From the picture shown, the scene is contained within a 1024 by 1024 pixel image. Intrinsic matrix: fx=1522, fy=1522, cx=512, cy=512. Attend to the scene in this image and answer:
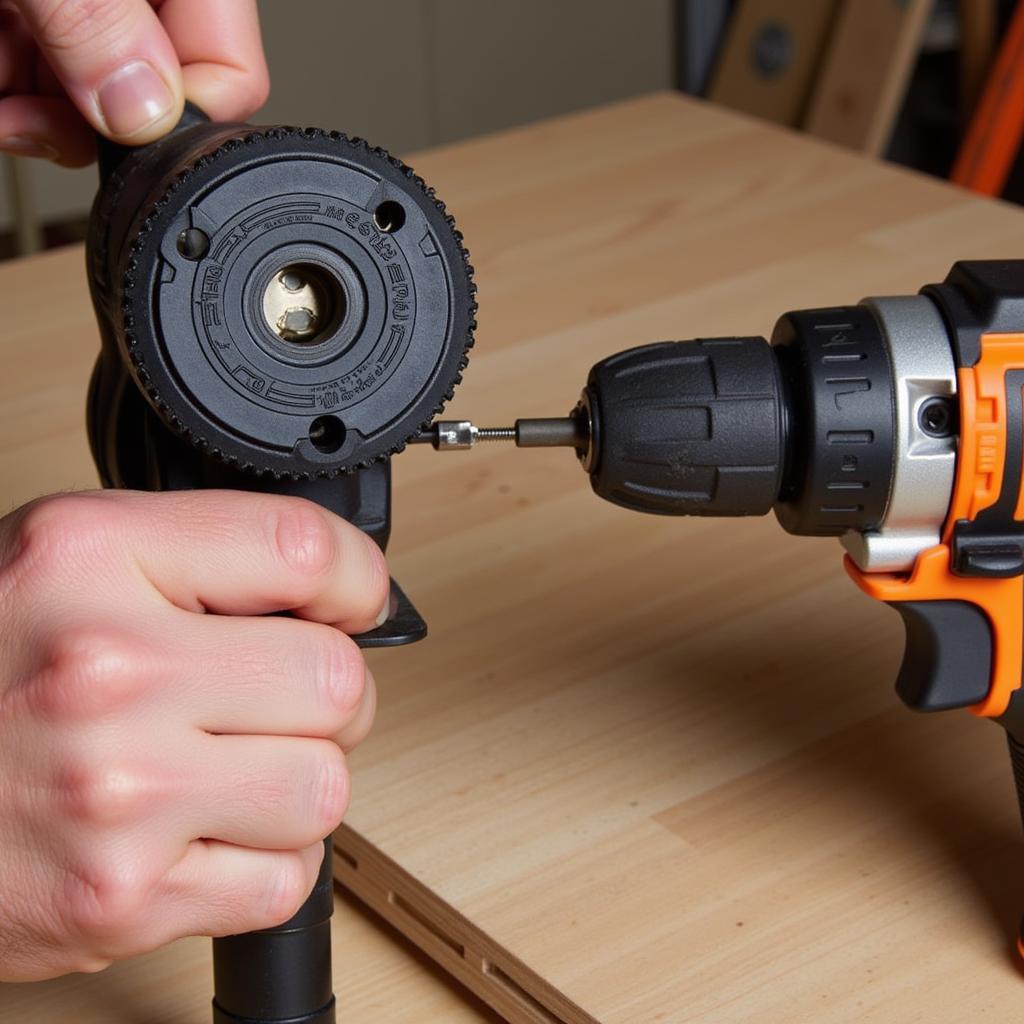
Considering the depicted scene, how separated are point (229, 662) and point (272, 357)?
92 mm

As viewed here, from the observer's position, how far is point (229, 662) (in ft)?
1.49

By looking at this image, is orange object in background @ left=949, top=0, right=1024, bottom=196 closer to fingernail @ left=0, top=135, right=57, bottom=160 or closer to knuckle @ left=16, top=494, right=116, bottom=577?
fingernail @ left=0, top=135, right=57, bottom=160

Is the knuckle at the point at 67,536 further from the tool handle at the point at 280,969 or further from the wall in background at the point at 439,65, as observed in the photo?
the wall in background at the point at 439,65

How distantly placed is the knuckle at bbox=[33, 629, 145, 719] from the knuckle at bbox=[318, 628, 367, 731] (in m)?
0.06

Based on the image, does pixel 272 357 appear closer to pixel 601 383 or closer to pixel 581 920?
pixel 601 383

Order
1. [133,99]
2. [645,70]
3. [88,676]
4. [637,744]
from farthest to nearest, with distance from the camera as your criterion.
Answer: [645,70] → [637,744] → [133,99] → [88,676]

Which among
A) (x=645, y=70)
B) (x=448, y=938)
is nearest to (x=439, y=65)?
(x=645, y=70)

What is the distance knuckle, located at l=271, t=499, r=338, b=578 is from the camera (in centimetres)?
46

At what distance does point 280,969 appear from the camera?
50 centimetres

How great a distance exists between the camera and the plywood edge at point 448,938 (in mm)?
555

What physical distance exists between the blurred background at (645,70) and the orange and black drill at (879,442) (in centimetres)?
157

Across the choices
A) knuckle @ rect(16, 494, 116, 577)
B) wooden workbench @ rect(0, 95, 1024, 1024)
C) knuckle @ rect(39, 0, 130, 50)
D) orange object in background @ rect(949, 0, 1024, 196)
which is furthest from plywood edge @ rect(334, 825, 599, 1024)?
orange object in background @ rect(949, 0, 1024, 196)

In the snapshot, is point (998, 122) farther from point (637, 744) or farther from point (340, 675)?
point (340, 675)

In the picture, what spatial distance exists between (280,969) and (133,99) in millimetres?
313
